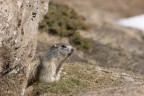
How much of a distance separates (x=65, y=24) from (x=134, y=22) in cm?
831

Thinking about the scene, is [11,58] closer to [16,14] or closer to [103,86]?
[16,14]

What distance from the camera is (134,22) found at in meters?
35.4

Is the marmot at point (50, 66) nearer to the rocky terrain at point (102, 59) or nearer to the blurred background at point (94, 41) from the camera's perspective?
the rocky terrain at point (102, 59)

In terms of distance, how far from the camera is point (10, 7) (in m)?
11.4

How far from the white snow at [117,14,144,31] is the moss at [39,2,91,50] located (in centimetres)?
513

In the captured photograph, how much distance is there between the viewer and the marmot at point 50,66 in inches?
549

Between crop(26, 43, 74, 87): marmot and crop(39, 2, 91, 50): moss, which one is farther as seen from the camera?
crop(39, 2, 91, 50): moss

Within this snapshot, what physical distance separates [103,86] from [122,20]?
76.2 ft

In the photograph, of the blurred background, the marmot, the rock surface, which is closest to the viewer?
the rock surface

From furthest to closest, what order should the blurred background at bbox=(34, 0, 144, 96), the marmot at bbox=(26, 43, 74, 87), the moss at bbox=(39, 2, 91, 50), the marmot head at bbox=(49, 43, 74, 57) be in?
1. the moss at bbox=(39, 2, 91, 50)
2. the marmot head at bbox=(49, 43, 74, 57)
3. the blurred background at bbox=(34, 0, 144, 96)
4. the marmot at bbox=(26, 43, 74, 87)

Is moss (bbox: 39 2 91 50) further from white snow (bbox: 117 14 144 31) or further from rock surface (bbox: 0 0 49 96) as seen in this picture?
rock surface (bbox: 0 0 49 96)

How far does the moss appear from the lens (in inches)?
1014

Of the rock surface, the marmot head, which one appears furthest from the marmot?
the rock surface

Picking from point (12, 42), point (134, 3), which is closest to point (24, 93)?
point (12, 42)
